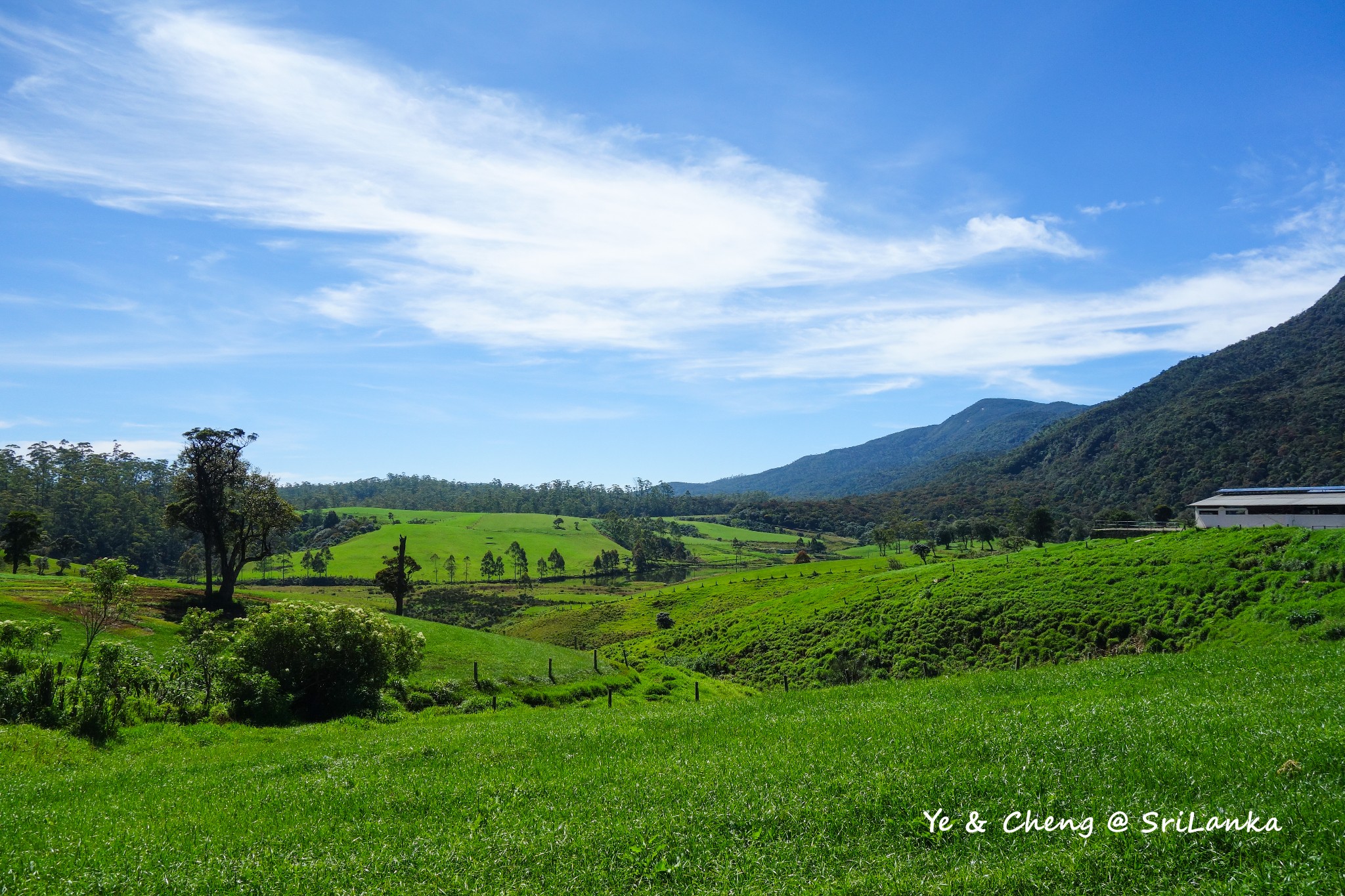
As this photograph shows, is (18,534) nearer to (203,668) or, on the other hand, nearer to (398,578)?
(398,578)

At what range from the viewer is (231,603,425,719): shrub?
28.8m

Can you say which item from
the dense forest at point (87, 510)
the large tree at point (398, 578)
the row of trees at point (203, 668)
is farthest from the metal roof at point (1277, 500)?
the dense forest at point (87, 510)

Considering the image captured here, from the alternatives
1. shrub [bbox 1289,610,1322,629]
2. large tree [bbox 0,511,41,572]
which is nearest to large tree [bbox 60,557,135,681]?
shrub [bbox 1289,610,1322,629]

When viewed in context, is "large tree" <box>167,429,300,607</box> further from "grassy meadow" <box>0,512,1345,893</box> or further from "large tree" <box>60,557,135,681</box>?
"grassy meadow" <box>0,512,1345,893</box>

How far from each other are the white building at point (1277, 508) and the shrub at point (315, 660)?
2742 inches

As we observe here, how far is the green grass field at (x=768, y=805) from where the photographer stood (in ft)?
26.2

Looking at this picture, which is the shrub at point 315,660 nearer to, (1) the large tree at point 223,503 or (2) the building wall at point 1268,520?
(1) the large tree at point 223,503

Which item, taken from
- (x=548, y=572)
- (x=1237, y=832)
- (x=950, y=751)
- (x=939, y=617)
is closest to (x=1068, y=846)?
(x=1237, y=832)

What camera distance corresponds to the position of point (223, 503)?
184 ft

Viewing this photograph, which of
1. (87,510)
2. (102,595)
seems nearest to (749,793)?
(102,595)

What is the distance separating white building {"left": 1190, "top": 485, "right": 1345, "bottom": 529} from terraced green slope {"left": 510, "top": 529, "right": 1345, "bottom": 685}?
1247 cm

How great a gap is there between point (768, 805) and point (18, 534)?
319 ft

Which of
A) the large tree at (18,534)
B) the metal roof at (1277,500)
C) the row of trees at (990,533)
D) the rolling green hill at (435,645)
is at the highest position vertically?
the large tree at (18,534)

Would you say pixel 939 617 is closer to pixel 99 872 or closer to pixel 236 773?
pixel 236 773
